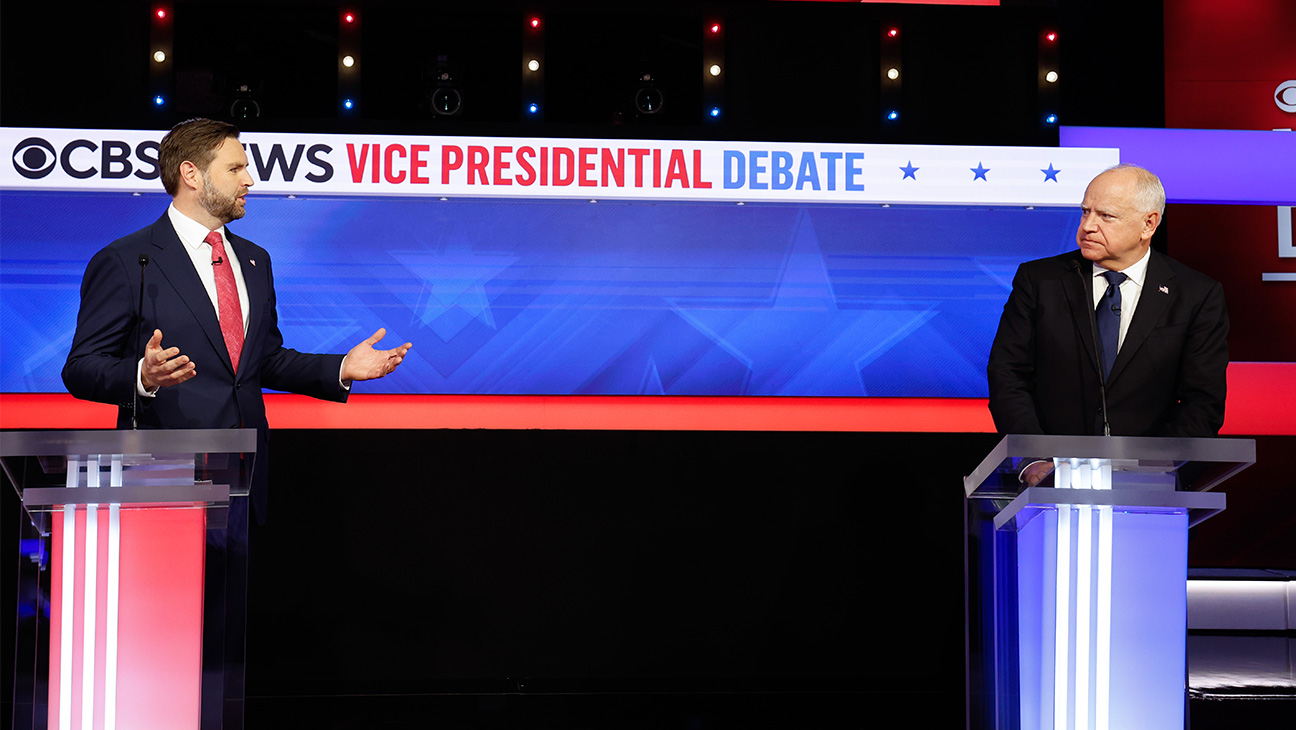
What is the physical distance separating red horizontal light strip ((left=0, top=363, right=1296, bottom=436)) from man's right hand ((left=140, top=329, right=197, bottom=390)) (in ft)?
7.04

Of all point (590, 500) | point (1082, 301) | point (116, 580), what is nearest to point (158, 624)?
point (116, 580)

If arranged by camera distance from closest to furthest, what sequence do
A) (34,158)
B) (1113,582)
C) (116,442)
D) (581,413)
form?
(116,442)
(1113,582)
(34,158)
(581,413)

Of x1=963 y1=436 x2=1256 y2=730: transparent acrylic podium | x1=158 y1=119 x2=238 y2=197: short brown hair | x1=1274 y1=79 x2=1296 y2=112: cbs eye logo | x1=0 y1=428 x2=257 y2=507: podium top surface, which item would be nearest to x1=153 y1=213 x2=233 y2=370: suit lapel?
x1=158 y1=119 x2=238 y2=197: short brown hair

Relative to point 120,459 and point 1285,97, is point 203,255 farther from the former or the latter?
point 1285,97

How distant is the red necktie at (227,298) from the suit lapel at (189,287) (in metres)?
0.02

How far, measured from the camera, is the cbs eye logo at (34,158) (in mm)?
4137

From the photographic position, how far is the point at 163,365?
211cm

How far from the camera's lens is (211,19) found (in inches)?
172

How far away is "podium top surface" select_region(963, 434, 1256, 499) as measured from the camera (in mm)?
1974

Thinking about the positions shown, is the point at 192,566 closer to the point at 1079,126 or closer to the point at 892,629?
the point at 892,629

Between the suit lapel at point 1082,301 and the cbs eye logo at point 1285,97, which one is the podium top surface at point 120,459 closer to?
the suit lapel at point 1082,301

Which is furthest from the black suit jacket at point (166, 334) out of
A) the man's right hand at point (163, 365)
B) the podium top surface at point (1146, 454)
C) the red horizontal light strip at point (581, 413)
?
the red horizontal light strip at point (581, 413)

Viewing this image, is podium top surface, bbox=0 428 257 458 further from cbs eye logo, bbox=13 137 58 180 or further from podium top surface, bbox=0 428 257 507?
cbs eye logo, bbox=13 137 58 180

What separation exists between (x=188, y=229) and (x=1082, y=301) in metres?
1.92
